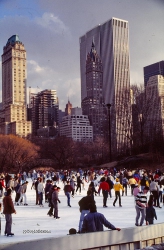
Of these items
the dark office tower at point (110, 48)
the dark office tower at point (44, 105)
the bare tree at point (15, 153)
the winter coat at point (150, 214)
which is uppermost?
the dark office tower at point (110, 48)

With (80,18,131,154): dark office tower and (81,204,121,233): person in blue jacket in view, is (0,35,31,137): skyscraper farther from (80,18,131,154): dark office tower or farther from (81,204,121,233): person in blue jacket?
(81,204,121,233): person in blue jacket

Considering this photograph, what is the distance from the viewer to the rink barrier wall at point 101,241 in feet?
18.4

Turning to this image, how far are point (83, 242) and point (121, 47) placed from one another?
846cm

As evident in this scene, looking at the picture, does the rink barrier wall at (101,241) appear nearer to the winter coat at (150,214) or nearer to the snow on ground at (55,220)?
the winter coat at (150,214)

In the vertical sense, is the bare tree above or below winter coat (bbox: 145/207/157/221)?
above

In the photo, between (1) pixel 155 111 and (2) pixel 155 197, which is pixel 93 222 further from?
(1) pixel 155 111

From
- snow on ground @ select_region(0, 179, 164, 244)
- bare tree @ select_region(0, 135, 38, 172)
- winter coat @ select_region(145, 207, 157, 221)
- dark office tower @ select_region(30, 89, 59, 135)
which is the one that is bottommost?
snow on ground @ select_region(0, 179, 164, 244)

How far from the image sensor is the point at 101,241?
235 inches

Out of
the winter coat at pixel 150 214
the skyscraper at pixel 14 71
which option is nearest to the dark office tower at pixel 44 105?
the skyscraper at pixel 14 71

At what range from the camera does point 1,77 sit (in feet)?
32.7

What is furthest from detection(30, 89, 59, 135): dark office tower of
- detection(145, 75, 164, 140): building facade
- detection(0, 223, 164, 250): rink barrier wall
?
detection(145, 75, 164, 140): building facade

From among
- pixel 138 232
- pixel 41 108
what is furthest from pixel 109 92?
pixel 138 232

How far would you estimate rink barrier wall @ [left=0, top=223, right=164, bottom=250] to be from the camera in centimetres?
560

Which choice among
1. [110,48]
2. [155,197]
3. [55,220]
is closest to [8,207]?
[55,220]
